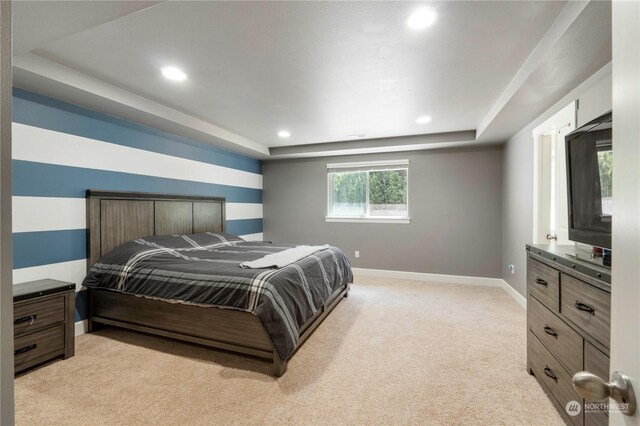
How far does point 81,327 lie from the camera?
8.90 ft

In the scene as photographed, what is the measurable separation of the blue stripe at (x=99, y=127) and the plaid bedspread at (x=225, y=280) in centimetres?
113

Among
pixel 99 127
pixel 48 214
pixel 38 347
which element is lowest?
pixel 38 347

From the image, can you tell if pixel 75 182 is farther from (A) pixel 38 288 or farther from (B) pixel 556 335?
(B) pixel 556 335

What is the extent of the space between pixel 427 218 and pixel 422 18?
3448 millimetres

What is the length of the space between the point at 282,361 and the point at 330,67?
221 cm

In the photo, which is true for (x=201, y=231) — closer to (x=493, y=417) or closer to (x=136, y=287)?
(x=136, y=287)

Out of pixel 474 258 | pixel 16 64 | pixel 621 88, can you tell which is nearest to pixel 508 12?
pixel 621 88

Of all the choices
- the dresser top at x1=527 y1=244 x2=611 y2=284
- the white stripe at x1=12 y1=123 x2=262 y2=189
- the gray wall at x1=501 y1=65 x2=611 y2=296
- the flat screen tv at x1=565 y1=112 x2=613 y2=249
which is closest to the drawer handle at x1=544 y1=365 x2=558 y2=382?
the dresser top at x1=527 y1=244 x2=611 y2=284

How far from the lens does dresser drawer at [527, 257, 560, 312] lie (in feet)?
5.43

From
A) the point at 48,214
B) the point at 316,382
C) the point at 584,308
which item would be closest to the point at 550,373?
the point at 584,308

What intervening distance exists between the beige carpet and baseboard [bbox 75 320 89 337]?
0.08 m

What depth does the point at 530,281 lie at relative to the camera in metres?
2.04

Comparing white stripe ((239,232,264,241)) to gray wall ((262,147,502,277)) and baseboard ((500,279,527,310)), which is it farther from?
baseboard ((500,279,527,310))

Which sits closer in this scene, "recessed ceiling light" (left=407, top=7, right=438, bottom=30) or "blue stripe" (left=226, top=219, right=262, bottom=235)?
"recessed ceiling light" (left=407, top=7, right=438, bottom=30)
